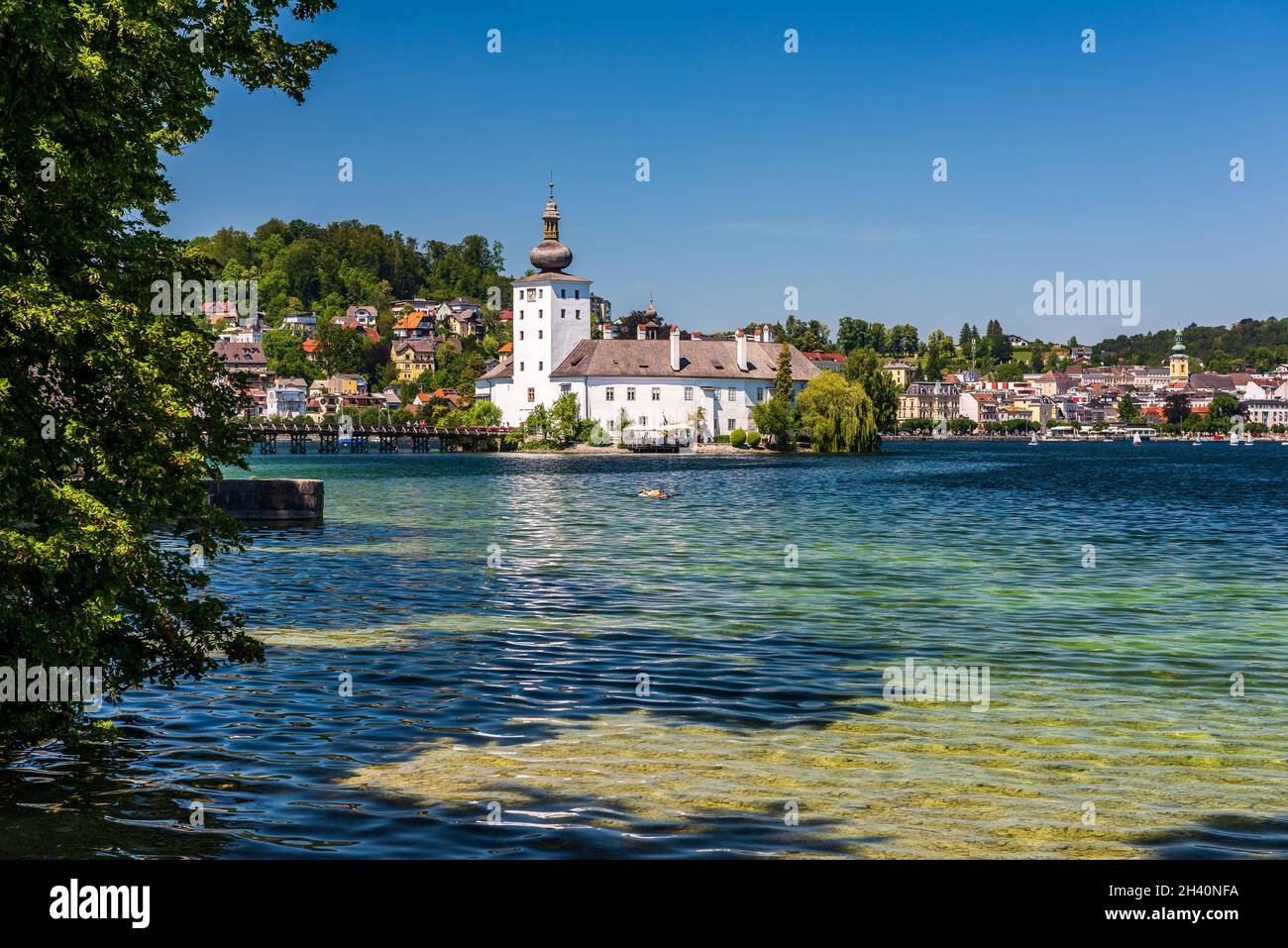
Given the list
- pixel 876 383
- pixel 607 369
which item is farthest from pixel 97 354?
pixel 607 369

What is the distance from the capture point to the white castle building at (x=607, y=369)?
6309 inches

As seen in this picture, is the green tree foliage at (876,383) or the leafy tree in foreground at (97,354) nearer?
the leafy tree in foreground at (97,354)

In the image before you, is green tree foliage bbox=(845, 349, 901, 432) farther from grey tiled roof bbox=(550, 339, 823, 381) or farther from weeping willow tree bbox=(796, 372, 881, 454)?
grey tiled roof bbox=(550, 339, 823, 381)

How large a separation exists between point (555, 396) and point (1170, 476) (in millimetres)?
82511

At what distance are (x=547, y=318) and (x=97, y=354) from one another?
154 m

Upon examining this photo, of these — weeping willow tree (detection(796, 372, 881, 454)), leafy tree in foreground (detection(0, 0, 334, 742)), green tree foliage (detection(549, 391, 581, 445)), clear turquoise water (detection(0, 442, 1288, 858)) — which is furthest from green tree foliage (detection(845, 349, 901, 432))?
leafy tree in foreground (detection(0, 0, 334, 742))

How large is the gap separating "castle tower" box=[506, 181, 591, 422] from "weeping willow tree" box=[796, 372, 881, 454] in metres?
34.0

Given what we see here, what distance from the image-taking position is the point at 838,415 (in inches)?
5556

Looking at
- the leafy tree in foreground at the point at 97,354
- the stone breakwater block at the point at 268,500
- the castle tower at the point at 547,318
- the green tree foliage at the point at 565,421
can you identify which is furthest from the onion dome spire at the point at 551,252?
the leafy tree in foreground at the point at 97,354

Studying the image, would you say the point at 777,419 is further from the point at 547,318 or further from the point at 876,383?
the point at 547,318

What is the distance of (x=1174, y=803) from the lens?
11188 mm

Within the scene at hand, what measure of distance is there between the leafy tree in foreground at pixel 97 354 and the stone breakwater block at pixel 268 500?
30590 millimetres

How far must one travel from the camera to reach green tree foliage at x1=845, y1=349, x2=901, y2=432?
151625 mm

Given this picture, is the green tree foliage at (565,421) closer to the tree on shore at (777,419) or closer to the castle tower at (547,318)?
the castle tower at (547,318)
